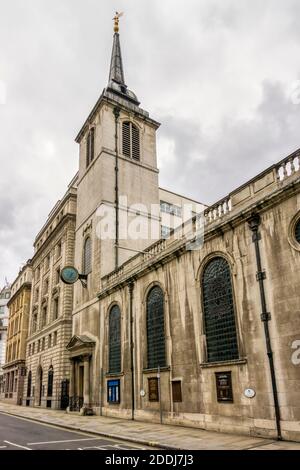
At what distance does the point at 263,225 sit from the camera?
15891mm

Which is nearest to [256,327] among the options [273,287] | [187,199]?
[273,287]

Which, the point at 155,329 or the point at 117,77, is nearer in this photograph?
the point at 155,329

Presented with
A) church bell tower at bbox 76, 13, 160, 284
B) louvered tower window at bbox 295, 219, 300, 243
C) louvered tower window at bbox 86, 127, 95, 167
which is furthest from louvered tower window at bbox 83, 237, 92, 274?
louvered tower window at bbox 295, 219, 300, 243

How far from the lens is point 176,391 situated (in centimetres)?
1906

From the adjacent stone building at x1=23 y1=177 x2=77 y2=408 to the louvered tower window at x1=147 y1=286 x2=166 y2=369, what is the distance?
1418cm

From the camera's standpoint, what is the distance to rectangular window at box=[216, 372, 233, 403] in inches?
627

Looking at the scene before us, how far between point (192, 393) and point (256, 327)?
202 inches

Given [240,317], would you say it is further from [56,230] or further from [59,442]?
[56,230]

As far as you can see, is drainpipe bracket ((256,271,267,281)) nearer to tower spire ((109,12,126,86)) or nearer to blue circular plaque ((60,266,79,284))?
blue circular plaque ((60,266,79,284))

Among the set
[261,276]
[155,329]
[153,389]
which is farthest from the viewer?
[155,329]

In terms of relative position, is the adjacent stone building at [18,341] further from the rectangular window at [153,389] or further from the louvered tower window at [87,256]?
the rectangular window at [153,389]

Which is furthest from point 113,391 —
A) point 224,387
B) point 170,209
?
point 170,209

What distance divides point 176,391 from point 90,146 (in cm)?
2604

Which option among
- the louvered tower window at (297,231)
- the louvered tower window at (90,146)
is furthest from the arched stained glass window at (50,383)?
the louvered tower window at (297,231)
